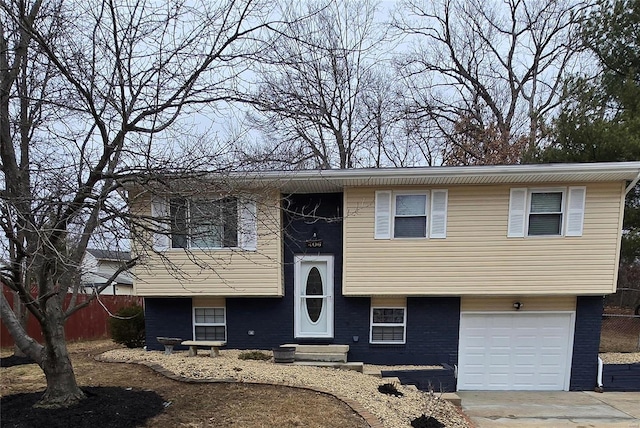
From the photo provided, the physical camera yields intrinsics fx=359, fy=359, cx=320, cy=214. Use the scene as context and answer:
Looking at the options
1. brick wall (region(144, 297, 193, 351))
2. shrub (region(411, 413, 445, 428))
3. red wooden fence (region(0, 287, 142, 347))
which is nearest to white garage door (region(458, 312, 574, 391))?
shrub (region(411, 413, 445, 428))

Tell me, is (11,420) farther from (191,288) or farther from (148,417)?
(191,288)

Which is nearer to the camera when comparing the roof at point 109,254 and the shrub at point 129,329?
the roof at point 109,254

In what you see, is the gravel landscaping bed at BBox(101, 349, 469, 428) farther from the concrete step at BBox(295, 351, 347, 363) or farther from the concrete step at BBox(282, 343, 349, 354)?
the concrete step at BBox(282, 343, 349, 354)

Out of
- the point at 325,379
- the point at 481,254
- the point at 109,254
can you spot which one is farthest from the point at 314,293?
the point at 109,254

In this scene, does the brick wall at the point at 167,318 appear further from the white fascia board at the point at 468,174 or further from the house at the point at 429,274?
the white fascia board at the point at 468,174

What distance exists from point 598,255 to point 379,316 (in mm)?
4480

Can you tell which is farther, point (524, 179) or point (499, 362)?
point (499, 362)

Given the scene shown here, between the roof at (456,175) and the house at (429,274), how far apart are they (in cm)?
3

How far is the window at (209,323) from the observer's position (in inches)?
312

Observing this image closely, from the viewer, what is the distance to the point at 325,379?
546cm

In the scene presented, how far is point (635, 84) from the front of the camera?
8.76 m

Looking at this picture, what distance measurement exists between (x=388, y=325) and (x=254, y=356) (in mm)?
2879

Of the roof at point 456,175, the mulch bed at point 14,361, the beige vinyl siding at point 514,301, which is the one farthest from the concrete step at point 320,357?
the mulch bed at point 14,361

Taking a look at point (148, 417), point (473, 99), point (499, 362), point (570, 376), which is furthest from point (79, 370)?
point (473, 99)
